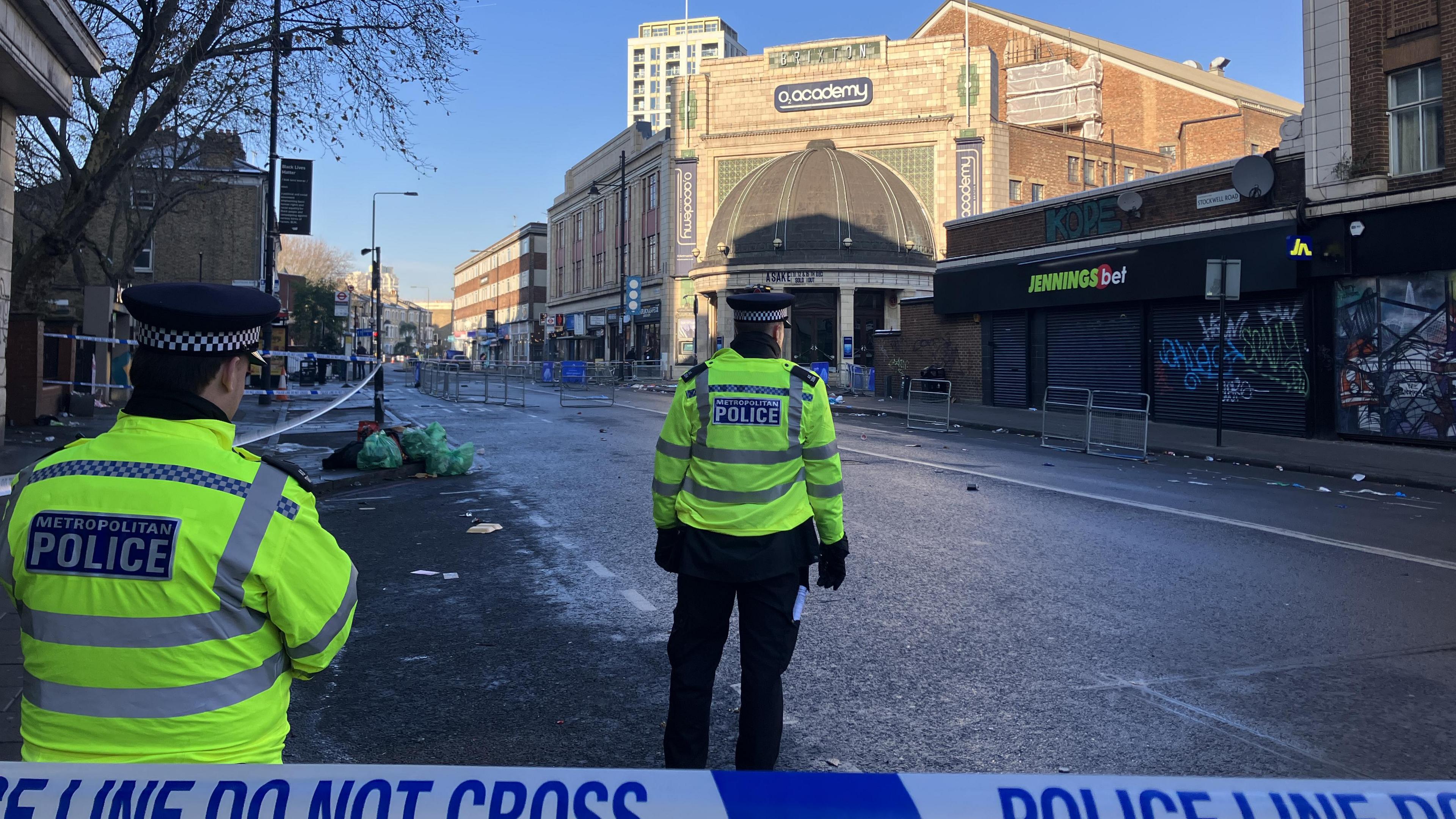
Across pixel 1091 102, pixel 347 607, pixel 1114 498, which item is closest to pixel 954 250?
pixel 1114 498

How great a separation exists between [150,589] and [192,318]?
1.83ft

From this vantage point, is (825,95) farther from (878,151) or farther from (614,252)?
(614,252)

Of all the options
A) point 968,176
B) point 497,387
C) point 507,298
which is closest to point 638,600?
point 497,387

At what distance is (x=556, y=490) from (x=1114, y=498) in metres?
6.45

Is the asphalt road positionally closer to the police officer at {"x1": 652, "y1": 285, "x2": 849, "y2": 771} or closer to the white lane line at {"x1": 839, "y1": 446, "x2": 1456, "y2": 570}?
the white lane line at {"x1": 839, "y1": 446, "x2": 1456, "y2": 570}

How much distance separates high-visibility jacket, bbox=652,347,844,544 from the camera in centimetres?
362

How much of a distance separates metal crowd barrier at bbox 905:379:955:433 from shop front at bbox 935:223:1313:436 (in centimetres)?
175

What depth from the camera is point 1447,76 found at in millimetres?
15719

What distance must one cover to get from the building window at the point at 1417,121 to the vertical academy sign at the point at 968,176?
32.1 meters

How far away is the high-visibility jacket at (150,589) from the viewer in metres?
1.88

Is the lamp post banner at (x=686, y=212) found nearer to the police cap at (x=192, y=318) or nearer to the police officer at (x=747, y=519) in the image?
the police officer at (x=747, y=519)

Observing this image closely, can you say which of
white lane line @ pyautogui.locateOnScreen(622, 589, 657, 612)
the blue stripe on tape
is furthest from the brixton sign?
the blue stripe on tape

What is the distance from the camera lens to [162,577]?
6.16 ft

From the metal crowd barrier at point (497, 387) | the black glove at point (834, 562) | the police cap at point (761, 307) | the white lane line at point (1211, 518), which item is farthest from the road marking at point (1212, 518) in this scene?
the metal crowd barrier at point (497, 387)
